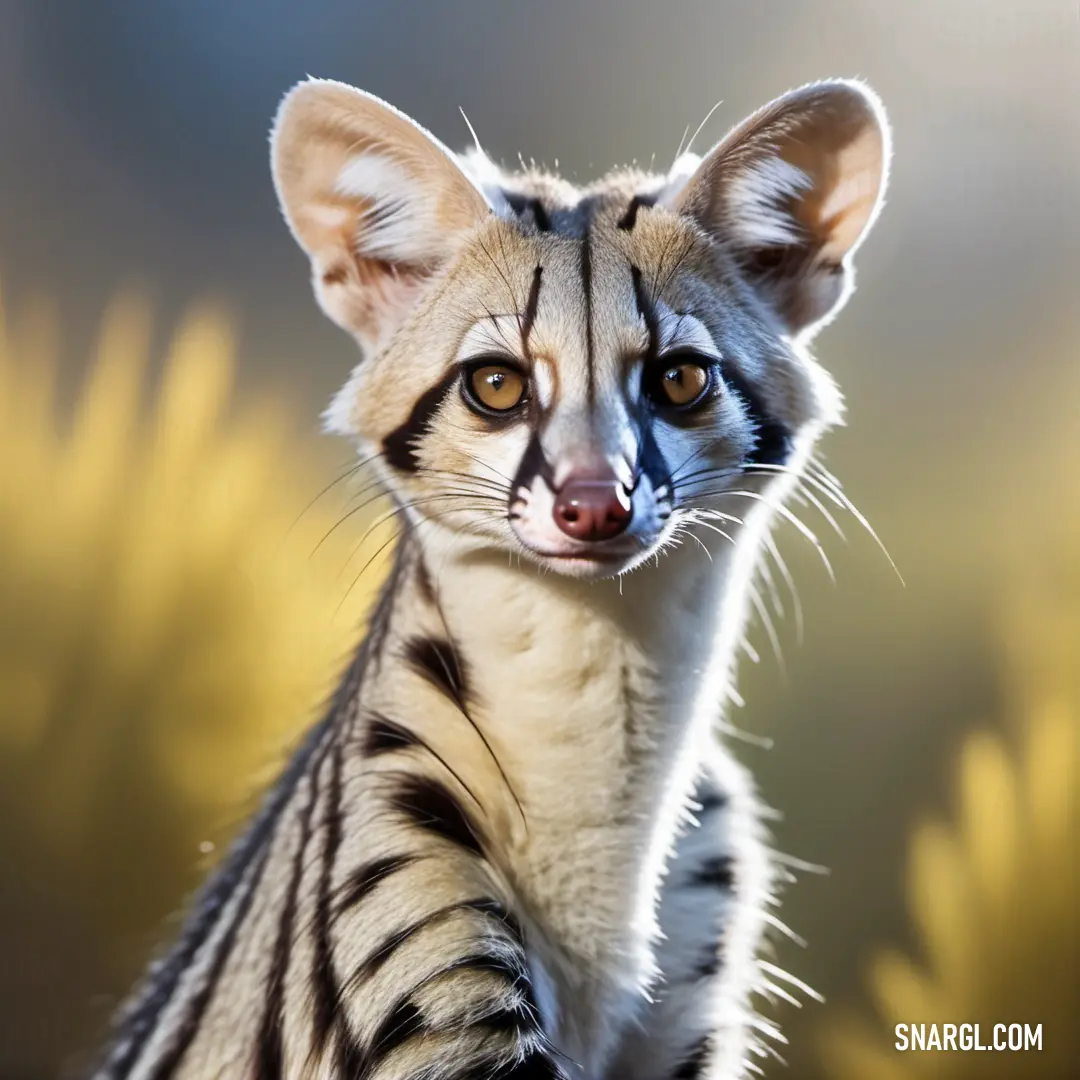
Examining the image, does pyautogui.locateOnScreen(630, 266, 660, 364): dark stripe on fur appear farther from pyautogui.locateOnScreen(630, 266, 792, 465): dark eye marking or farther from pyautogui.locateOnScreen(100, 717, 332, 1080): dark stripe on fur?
pyautogui.locateOnScreen(100, 717, 332, 1080): dark stripe on fur

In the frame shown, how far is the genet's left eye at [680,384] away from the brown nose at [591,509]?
5.7 inches

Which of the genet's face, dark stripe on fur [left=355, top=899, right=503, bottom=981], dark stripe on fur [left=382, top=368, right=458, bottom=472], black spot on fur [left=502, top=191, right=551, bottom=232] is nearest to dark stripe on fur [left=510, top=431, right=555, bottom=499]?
the genet's face

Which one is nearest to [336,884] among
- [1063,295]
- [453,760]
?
[453,760]

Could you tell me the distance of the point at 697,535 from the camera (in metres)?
1.06

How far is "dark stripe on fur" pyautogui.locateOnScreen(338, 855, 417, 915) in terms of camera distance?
96cm

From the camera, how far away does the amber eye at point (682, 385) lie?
3.41 ft

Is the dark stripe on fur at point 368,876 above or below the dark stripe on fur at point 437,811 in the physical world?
below

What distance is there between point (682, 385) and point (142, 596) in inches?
28.8

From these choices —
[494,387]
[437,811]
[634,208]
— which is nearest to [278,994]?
[437,811]

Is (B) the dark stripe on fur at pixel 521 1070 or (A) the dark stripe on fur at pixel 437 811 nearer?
(B) the dark stripe on fur at pixel 521 1070

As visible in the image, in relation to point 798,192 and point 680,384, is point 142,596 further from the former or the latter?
point 798,192

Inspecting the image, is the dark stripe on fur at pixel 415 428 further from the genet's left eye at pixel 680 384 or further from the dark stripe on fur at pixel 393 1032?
the dark stripe on fur at pixel 393 1032

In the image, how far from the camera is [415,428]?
1.07m

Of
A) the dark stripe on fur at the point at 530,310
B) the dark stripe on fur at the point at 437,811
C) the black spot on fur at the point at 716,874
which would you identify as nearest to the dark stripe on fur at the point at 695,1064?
the black spot on fur at the point at 716,874
